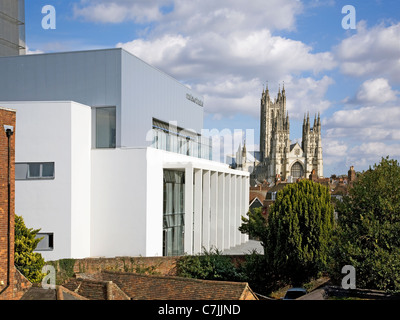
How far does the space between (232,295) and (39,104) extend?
18.0 meters

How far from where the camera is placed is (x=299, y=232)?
2861cm

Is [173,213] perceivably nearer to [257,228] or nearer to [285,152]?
[257,228]

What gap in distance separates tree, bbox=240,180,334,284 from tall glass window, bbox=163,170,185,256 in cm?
753

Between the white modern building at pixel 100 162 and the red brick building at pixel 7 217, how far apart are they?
1271 cm

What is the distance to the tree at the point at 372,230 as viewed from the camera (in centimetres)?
2278

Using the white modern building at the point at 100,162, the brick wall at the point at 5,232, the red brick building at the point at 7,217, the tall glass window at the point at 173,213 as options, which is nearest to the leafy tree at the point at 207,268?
the white modern building at the point at 100,162

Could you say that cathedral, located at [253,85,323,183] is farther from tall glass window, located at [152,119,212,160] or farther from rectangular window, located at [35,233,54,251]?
rectangular window, located at [35,233,54,251]

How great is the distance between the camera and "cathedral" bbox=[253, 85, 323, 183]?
164500mm

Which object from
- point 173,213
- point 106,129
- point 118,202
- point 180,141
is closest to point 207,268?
point 118,202

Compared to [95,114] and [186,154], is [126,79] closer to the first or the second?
[95,114]

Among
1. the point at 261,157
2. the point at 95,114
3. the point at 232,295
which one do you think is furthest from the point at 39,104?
the point at 261,157

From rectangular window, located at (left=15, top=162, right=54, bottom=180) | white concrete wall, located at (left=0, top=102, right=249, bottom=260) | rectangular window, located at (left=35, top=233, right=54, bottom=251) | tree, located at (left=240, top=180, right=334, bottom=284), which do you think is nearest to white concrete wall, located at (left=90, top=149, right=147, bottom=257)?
white concrete wall, located at (left=0, top=102, right=249, bottom=260)

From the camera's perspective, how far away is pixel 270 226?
29719mm

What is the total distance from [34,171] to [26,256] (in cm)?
724
